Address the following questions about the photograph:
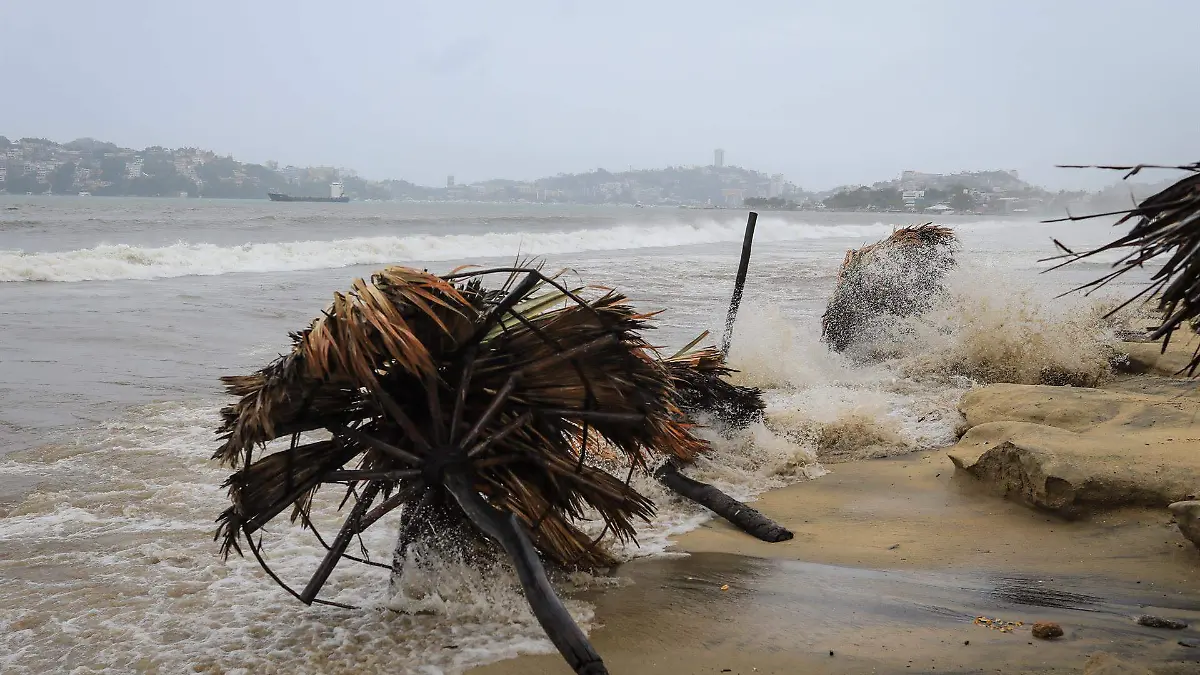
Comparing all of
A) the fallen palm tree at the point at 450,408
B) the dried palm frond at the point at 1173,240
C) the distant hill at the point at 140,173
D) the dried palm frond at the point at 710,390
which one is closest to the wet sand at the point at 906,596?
the fallen palm tree at the point at 450,408

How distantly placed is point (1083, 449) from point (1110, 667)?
7.80 ft

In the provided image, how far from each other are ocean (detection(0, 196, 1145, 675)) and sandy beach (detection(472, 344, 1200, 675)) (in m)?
0.37

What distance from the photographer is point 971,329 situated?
9961 mm

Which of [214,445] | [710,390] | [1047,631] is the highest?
[710,390]

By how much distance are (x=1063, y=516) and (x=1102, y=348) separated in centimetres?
509

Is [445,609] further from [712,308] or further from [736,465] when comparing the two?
[712,308]

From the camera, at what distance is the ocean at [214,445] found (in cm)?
369

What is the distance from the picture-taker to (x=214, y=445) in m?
6.71

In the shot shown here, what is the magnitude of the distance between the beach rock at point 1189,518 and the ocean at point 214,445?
240 centimetres

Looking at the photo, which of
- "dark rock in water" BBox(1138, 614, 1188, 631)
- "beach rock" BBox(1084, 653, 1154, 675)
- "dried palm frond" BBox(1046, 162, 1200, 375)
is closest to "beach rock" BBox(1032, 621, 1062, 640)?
"beach rock" BBox(1084, 653, 1154, 675)

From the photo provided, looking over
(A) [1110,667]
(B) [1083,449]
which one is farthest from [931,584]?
(B) [1083,449]

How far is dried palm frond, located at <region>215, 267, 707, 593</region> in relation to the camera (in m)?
3.24

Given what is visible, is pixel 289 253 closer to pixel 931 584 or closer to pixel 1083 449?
pixel 1083 449

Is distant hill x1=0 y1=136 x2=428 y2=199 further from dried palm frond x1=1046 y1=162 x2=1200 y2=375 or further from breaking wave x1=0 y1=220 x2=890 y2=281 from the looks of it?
dried palm frond x1=1046 y1=162 x2=1200 y2=375
